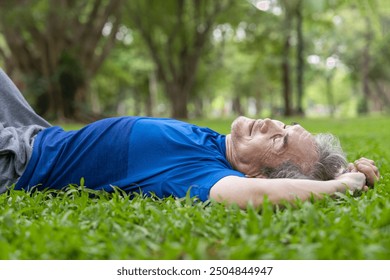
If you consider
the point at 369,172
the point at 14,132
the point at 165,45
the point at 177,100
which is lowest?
the point at 177,100

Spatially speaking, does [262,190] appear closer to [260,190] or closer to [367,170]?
[260,190]

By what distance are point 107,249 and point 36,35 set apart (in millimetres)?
14121

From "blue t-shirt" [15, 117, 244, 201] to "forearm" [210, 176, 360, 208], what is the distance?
11cm

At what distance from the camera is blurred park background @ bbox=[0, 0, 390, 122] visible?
15.0 m

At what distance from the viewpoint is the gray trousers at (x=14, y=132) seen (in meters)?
3.19

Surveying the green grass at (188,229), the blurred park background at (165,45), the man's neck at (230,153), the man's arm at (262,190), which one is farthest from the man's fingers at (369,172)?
the blurred park background at (165,45)

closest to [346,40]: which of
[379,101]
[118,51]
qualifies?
[379,101]

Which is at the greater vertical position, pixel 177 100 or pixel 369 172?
pixel 369 172

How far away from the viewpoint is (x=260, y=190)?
8.57 feet

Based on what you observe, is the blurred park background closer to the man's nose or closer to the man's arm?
the man's nose

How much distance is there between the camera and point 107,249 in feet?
6.48

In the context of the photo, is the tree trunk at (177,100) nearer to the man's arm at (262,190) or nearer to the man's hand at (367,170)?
the man's hand at (367,170)

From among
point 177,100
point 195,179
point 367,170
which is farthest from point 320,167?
point 177,100

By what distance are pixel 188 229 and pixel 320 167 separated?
1116mm
